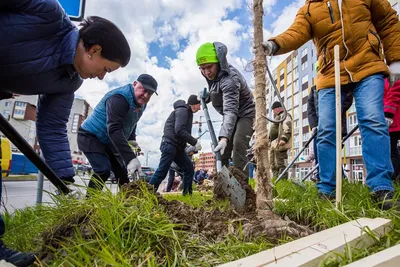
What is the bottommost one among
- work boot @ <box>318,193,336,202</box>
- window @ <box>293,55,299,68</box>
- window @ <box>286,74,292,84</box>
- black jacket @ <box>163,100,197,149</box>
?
work boot @ <box>318,193,336,202</box>

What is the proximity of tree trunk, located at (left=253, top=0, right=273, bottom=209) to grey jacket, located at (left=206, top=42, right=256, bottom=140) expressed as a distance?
1.10m

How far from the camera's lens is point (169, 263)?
1087mm

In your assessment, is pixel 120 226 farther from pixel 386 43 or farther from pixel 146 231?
pixel 386 43

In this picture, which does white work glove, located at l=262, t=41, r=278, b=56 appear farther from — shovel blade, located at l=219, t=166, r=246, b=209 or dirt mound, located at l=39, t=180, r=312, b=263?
dirt mound, located at l=39, t=180, r=312, b=263

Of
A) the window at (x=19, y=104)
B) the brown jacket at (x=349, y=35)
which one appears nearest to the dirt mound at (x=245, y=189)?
the brown jacket at (x=349, y=35)

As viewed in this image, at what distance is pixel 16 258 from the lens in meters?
1.21

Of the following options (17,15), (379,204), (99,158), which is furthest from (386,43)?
(99,158)

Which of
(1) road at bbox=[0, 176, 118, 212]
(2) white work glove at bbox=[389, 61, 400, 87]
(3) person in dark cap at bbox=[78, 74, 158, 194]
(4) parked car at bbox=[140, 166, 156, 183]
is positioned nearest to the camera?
(1) road at bbox=[0, 176, 118, 212]

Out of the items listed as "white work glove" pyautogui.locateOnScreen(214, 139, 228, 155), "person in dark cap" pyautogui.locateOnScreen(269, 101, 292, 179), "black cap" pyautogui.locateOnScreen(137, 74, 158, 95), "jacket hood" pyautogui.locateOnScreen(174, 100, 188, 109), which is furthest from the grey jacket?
"person in dark cap" pyautogui.locateOnScreen(269, 101, 292, 179)

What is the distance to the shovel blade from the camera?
2.31 m

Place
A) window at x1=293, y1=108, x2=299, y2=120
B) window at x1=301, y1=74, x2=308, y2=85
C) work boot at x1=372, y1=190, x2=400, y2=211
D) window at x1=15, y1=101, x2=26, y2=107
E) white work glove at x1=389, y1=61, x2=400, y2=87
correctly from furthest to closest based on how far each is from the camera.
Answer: window at x1=15, y1=101, x2=26, y2=107, window at x1=293, y1=108, x2=299, y2=120, window at x1=301, y1=74, x2=308, y2=85, white work glove at x1=389, y1=61, x2=400, y2=87, work boot at x1=372, y1=190, x2=400, y2=211

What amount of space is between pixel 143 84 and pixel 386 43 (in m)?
2.42

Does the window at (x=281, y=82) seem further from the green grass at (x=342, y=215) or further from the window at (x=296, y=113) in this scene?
the green grass at (x=342, y=215)

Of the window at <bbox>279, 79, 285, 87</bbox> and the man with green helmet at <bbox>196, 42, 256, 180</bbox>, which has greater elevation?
the window at <bbox>279, 79, 285, 87</bbox>
